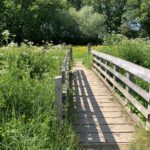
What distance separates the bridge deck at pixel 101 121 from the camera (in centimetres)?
559

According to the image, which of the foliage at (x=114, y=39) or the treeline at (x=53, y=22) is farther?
the treeline at (x=53, y=22)

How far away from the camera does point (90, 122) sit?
664 cm

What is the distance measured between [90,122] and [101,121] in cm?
21

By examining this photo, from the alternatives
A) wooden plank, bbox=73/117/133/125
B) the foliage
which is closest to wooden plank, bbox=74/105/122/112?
wooden plank, bbox=73/117/133/125

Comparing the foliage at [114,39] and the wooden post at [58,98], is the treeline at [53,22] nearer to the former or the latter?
the foliage at [114,39]

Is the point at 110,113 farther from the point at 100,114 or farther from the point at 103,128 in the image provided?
the point at 103,128

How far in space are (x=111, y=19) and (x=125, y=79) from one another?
59.3 meters

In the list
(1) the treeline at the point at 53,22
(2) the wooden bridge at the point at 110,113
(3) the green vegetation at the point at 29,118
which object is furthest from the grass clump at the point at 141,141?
(1) the treeline at the point at 53,22

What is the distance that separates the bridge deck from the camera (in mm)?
5590

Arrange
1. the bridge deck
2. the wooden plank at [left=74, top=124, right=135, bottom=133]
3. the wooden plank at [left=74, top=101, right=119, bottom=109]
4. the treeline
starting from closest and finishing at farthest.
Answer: the bridge deck < the wooden plank at [left=74, top=124, right=135, bottom=133] < the wooden plank at [left=74, top=101, right=119, bottom=109] < the treeline

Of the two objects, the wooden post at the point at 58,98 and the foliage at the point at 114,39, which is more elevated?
the foliage at the point at 114,39

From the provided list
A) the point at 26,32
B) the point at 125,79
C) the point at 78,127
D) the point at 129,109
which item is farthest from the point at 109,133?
the point at 26,32

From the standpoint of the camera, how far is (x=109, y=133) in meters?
5.98

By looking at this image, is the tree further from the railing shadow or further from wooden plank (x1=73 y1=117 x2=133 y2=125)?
wooden plank (x1=73 y1=117 x2=133 y2=125)
